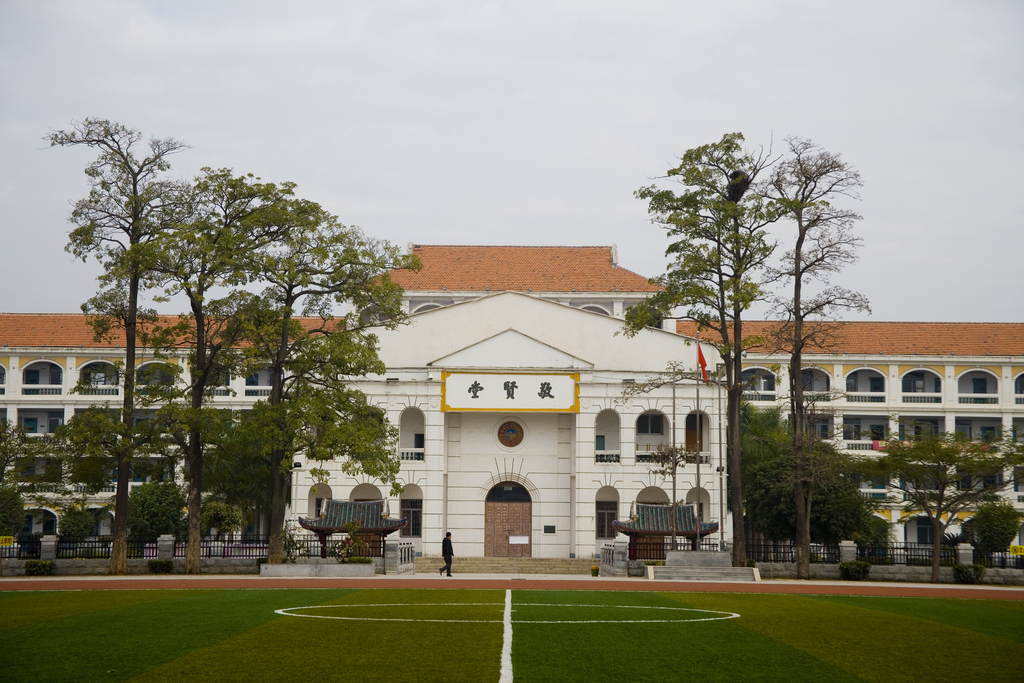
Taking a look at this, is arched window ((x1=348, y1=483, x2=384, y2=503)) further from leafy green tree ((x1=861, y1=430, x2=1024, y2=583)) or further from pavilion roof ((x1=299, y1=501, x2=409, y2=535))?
leafy green tree ((x1=861, y1=430, x2=1024, y2=583))

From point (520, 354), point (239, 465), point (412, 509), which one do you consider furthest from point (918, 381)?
point (239, 465)

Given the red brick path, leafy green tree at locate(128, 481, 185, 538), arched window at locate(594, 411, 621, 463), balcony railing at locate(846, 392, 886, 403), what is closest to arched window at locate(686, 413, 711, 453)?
arched window at locate(594, 411, 621, 463)

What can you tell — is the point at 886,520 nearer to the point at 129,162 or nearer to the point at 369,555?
the point at 369,555

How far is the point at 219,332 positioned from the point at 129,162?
6.11 metres

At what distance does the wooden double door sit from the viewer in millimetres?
43594

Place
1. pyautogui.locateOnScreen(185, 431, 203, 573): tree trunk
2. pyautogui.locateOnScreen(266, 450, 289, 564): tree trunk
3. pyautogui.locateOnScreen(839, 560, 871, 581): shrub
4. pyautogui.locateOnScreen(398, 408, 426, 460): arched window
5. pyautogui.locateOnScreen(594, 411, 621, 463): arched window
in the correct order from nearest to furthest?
pyautogui.locateOnScreen(185, 431, 203, 573): tree trunk
pyautogui.locateOnScreen(266, 450, 289, 564): tree trunk
pyautogui.locateOnScreen(839, 560, 871, 581): shrub
pyautogui.locateOnScreen(398, 408, 426, 460): arched window
pyautogui.locateOnScreen(594, 411, 621, 463): arched window

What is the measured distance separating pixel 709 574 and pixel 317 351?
14.1 metres

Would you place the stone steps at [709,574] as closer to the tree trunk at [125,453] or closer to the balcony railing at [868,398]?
the tree trunk at [125,453]

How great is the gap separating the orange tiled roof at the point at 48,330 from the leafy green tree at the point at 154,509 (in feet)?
33.4

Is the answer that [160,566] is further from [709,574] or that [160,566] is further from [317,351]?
[709,574]

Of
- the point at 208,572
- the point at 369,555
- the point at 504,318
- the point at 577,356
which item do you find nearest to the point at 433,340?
the point at 504,318

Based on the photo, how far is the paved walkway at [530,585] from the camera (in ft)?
85.0

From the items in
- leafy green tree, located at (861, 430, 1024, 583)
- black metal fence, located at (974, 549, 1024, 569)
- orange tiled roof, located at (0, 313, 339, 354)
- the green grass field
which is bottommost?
black metal fence, located at (974, 549, 1024, 569)

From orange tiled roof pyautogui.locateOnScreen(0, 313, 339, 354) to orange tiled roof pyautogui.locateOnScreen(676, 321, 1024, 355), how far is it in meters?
30.4
